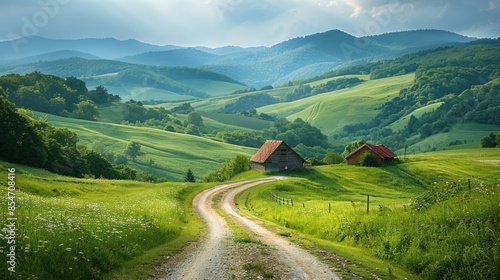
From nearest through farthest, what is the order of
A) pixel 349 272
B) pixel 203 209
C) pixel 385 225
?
1. pixel 349 272
2. pixel 385 225
3. pixel 203 209

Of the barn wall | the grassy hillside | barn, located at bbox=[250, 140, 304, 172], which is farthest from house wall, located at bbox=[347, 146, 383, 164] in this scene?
the grassy hillside

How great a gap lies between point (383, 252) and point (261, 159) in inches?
3276

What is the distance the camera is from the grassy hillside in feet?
480

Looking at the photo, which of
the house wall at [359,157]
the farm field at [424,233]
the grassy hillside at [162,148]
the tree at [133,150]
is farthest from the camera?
the tree at [133,150]

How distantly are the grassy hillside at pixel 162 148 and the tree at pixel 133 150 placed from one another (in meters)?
2.62

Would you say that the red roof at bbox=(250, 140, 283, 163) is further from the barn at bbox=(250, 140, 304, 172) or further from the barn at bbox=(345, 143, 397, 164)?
the barn at bbox=(345, 143, 397, 164)

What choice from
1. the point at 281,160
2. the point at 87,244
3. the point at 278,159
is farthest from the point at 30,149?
the point at 87,244

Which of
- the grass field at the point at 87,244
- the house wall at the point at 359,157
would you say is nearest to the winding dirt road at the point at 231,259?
the grass field at the point at 87,244

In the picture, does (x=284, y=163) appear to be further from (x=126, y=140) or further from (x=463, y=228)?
(x=126, y=140)

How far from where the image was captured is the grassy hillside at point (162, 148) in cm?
14638

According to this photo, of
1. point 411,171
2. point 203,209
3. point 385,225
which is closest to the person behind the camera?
point 385,225

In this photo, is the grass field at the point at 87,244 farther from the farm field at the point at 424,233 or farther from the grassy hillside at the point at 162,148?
the grassy hillside at the point at 162,148

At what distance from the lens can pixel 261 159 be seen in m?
103

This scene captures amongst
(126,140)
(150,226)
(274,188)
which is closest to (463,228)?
(150,226)
